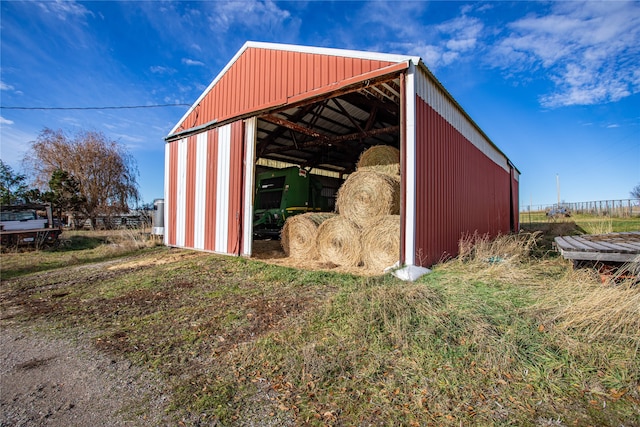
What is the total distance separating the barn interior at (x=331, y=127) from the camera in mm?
7455

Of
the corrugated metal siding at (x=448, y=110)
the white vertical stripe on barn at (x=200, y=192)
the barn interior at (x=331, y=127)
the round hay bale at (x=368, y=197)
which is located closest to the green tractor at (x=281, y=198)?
the barn interior at (x=331, y=127)

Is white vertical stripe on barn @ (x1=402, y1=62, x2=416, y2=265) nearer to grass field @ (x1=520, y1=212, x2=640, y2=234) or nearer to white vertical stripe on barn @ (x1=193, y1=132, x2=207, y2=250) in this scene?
white vertical stripe on barn @ (x1=193, y1=132, x2=207, y2=250)

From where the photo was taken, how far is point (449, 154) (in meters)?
6.92

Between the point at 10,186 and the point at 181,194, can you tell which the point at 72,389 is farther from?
the point at 10,186

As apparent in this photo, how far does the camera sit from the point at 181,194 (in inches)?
372

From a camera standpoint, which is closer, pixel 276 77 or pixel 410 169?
pixel 410 169

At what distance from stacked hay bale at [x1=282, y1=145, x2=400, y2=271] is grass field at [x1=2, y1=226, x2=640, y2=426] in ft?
3.86

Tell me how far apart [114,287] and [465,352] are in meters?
5.28

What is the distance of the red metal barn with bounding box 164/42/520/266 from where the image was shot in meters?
5.36

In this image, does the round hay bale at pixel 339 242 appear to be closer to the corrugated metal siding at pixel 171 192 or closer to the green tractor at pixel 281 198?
the green tractor at pixel 281 198

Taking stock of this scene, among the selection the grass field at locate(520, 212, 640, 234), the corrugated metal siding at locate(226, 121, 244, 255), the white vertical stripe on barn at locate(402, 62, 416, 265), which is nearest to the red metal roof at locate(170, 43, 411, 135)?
the white vertical stripe on barn at locate(402, 62, 416, 265)

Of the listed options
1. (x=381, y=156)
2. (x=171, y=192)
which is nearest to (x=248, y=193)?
(x=381, y=156)

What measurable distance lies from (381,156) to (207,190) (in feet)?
15.6

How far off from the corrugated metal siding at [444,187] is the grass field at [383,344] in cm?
104
